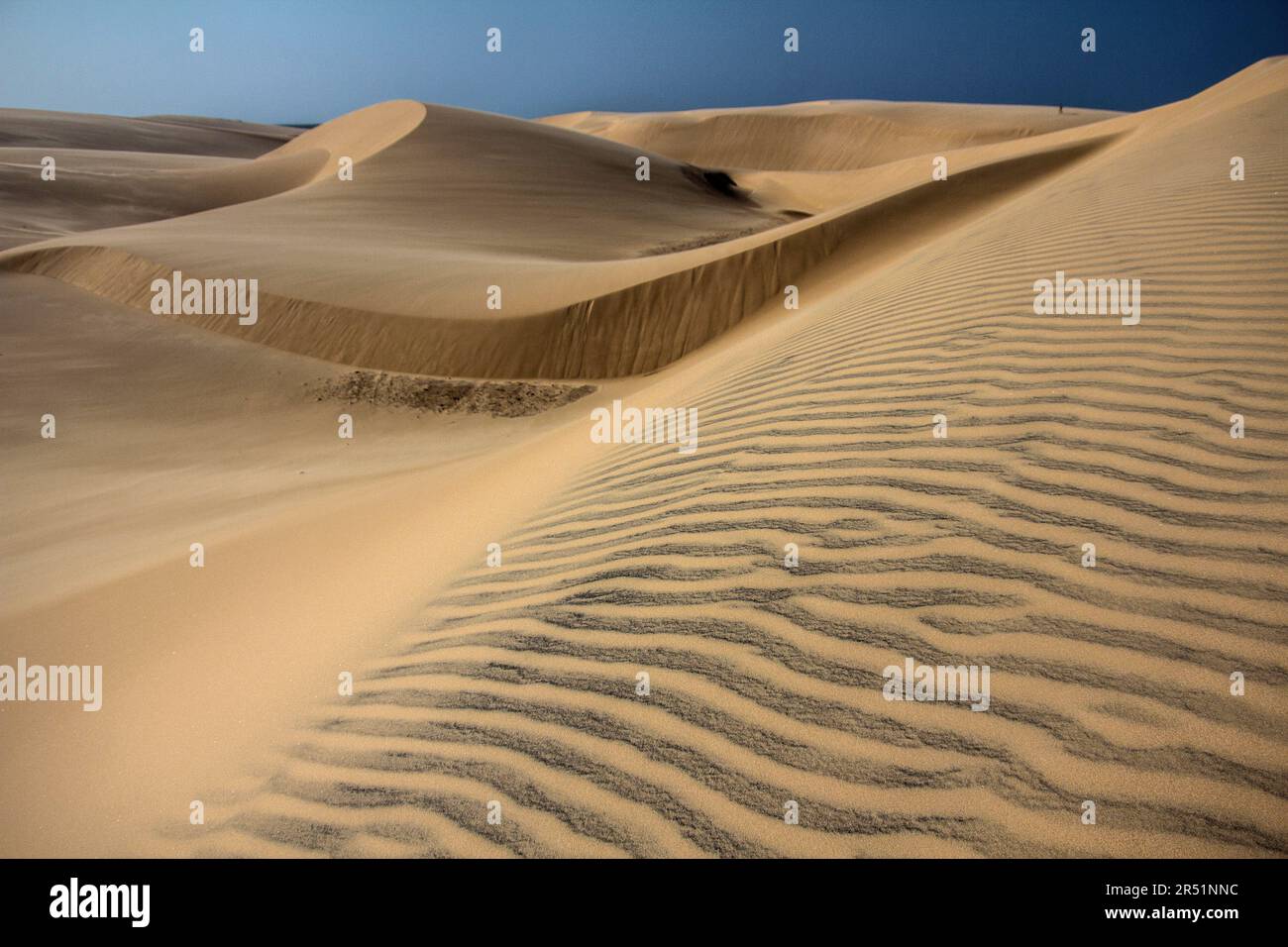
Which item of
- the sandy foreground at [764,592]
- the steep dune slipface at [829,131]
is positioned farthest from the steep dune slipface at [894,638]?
the steep dune slipface at [829,131]

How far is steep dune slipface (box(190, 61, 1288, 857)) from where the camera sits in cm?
196

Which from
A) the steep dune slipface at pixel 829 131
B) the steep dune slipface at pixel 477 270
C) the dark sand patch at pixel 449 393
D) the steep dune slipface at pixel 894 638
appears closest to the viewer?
the steep dune slipface at pixel 894 638

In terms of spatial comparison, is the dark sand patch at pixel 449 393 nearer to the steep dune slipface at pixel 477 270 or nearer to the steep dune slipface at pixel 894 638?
the steep dune slipface at pixel 477 270

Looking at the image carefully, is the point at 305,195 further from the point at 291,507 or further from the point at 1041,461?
the point at 1041,461

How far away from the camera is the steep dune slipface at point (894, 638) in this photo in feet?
6.44

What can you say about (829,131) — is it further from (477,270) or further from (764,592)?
(764,592)

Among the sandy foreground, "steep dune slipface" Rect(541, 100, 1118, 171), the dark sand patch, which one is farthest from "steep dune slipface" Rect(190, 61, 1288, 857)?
"steep dune slipface" Rect(541, 100, 1118, 171)

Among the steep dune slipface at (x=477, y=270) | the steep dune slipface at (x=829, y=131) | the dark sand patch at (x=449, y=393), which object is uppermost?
the steep dune slipface at (x=829, y=131)

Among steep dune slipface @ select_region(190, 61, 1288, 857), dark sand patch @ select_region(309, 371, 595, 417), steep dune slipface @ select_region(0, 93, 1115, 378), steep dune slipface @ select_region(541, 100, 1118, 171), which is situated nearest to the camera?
steep dune slipface @ select_region(190, 61, 1288, 857)

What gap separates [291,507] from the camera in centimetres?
647

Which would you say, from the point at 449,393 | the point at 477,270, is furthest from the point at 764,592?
the point at 477,270

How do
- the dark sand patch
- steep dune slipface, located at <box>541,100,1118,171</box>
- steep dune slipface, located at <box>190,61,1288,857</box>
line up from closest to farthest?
steep dune slipface, located at <box>190,61,1288,857</box> → the dark sand patch → steep dune slipface, located at <box>541,100,1118,171</box>

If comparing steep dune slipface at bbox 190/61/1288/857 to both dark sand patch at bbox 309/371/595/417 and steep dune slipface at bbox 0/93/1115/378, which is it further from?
steep dune slipface at bbox 0/93/1115/378

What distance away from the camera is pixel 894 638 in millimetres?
2459
